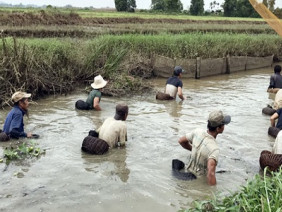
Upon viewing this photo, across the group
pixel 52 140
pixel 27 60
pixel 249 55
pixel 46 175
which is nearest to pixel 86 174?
pixel 46 175

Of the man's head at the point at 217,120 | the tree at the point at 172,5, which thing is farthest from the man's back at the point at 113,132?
the tree at the point at 172,5

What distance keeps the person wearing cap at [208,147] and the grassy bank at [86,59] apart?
208 inches

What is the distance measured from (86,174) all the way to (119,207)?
1.06 metres

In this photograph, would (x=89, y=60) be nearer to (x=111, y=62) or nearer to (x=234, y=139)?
(x=111, y=62)

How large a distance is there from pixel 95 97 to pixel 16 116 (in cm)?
275

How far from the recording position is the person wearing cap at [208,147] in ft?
16.0

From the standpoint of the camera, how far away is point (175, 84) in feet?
33.6

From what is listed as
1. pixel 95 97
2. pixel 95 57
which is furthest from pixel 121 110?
pixel 95 57

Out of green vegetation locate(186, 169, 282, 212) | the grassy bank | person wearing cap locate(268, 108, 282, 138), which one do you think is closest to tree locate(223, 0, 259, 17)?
the grassy bank

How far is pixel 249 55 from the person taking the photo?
60.1 feet

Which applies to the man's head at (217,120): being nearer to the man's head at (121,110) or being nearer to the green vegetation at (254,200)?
the green vegetation at (254,200)

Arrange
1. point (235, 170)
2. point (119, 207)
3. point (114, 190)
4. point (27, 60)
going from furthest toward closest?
point (27, 60)
point (235, 170)
point (114, 190)
point (119, 207)

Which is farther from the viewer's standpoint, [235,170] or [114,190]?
[235,170]

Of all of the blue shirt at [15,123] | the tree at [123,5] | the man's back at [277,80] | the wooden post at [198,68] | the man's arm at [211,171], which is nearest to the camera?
the man's arm at [211,171]
